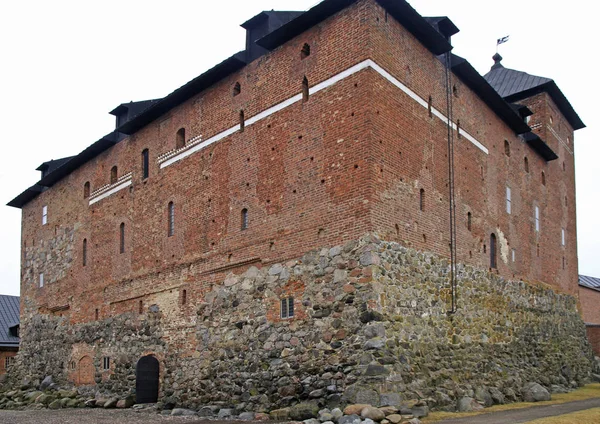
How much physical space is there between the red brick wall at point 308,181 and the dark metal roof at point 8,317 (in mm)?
12143

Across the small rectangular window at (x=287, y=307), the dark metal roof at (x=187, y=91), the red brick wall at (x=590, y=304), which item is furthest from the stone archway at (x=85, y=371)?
the red brick wall at (x=590, y=304)

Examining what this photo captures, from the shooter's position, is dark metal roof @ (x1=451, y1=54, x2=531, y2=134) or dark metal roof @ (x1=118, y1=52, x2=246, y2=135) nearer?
dark metal roof @ (x1=118, y1=52, x2=246, y2=135)

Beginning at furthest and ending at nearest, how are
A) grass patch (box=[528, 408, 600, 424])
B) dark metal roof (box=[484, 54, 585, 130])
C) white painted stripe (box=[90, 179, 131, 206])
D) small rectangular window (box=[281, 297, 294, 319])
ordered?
dark metal roof (box=[484, 54, 585, 130]) < white painted stripe (box=[90, 179, 131, 206]) < small rectangular window (box=[281, 297, 294, 319]) < grass patch (box=[528, 408, 600, 424])

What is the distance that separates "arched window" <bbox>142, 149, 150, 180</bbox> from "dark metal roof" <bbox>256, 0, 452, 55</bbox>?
6780 millimetres

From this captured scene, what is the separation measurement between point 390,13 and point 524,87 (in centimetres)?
1224

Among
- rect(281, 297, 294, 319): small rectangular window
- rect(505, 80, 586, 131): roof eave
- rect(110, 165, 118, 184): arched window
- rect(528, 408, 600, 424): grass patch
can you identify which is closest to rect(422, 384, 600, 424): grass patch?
rect(528, 408, 600, 424): grass patch

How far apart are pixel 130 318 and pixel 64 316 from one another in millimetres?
5422

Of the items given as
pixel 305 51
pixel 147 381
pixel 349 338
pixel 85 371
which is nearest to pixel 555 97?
pixel 305 51

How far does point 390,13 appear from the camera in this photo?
17.2m

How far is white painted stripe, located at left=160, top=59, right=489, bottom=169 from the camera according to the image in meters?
16.6

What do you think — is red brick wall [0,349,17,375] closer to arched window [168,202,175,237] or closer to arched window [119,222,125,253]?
arched window [119,222,125,253]

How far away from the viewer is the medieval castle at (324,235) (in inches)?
624

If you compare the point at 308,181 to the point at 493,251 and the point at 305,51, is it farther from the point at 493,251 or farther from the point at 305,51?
the point at 493,251

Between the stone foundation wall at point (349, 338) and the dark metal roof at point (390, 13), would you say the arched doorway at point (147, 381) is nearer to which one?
the stone foundation wall at point (349, 338)
